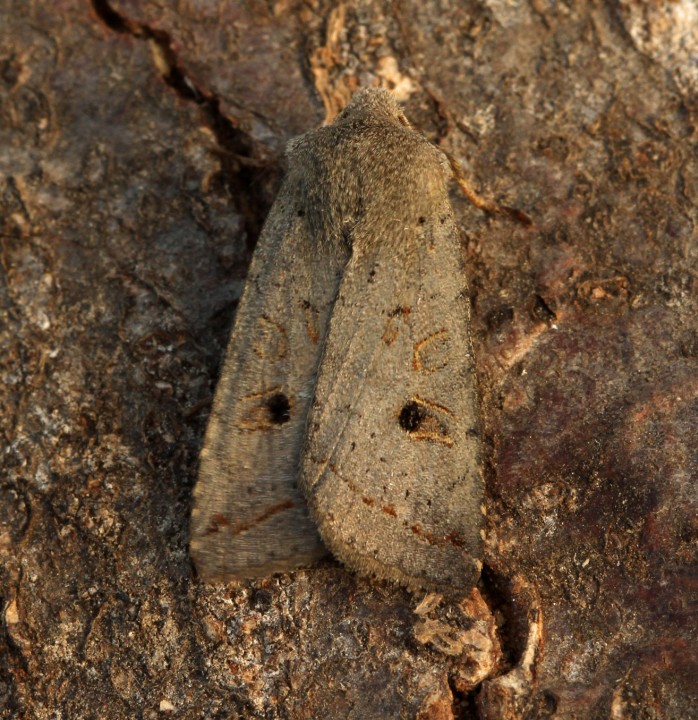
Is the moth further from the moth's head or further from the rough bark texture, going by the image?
the rough bark texture

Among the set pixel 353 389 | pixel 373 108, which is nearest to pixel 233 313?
pixel 353 389

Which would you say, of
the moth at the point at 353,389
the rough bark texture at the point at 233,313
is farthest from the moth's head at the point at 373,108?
the rough bark texture at the point at 233,313

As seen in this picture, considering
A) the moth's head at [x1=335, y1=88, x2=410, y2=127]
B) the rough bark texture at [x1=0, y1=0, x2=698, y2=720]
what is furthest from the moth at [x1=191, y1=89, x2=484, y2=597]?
the rough bark texture at [x1=0, y1=0, x2=698, y2=720]

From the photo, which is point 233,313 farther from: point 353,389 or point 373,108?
point 373,108

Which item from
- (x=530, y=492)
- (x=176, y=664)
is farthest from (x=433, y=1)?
(x=176, y=664)

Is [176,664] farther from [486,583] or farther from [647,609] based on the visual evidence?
[647,609]

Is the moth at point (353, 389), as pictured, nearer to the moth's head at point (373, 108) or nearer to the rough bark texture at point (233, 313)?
the moth's head at point (373, 108)
